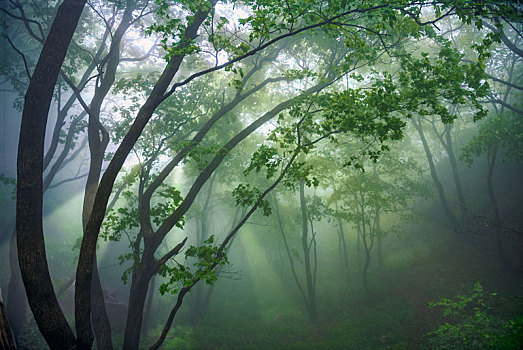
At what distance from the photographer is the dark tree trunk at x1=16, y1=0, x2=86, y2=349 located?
4.37 m

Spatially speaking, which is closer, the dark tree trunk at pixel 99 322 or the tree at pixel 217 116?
the tree at pixel 217 116

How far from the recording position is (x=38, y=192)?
4.77 m

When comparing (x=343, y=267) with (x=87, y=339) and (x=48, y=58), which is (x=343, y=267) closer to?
(x=87, y=339)

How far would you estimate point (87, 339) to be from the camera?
15.3 feet

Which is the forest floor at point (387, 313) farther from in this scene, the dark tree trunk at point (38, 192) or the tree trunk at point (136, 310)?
the dark tree trunk at point (38, 192)

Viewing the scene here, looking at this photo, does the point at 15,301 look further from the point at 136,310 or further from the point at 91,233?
the point at 91,233

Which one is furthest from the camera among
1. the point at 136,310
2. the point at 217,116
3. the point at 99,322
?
the point at 217,116

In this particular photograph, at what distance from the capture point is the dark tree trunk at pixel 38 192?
14.3 feet

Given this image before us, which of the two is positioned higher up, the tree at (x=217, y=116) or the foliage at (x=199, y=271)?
the tree at (x=217, y=116)

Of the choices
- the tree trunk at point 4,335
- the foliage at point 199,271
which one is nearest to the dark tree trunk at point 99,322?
the foliage at point 199,271

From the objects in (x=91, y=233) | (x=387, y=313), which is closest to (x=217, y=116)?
(x=91, y=233)

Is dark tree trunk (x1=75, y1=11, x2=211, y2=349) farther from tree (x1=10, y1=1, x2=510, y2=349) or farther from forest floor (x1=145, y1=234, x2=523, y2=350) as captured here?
forest floor (x1=145, y1=234, x2=523, y2=350)

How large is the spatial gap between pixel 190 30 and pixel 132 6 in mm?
4338

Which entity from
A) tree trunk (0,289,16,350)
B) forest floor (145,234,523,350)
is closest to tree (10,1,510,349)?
tree trunk (0,289,16,350)
